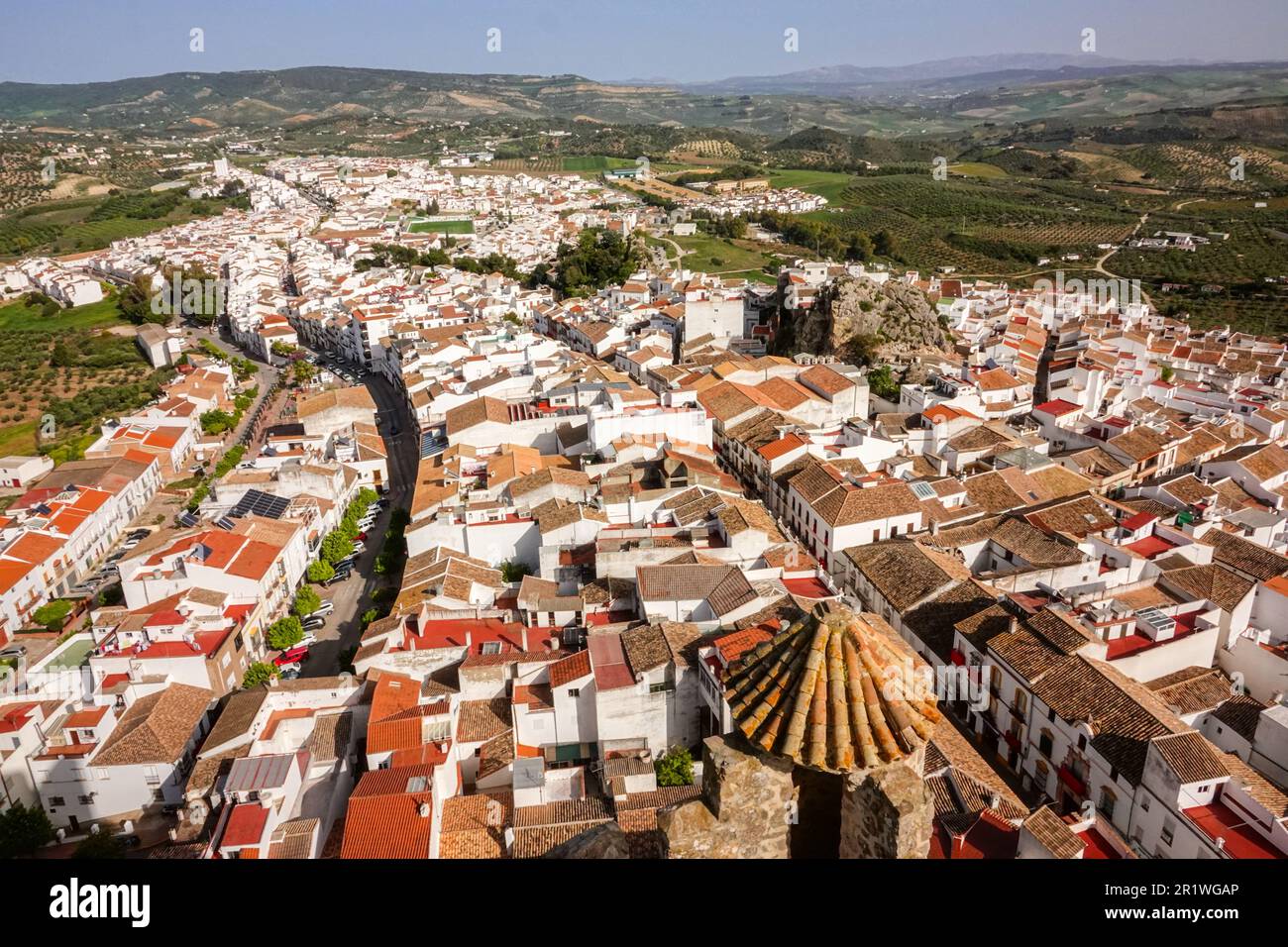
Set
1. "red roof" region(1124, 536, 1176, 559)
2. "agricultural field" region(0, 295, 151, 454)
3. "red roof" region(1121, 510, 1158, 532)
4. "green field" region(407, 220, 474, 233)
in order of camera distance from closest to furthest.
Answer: "red roof" region(1124, 536, 1176, 559) → "red roof" region(1121, 510, 1158, 532) → "agricultural field" region(0, 295, 151, 454) → "green field" region(407, 220, 474, 233)

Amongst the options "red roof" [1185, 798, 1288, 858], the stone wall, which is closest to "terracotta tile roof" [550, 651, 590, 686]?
"red roof" [1185, 798, 1288, 858]

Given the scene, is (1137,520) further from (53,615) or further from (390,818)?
(53,615)

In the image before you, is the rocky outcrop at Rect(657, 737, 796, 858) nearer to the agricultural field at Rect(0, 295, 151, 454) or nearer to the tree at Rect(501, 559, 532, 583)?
the tree at Rect(501, 559, 532, 583)

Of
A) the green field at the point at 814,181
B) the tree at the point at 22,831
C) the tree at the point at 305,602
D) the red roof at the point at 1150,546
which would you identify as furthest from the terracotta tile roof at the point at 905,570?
the green field at the point at 814,181
